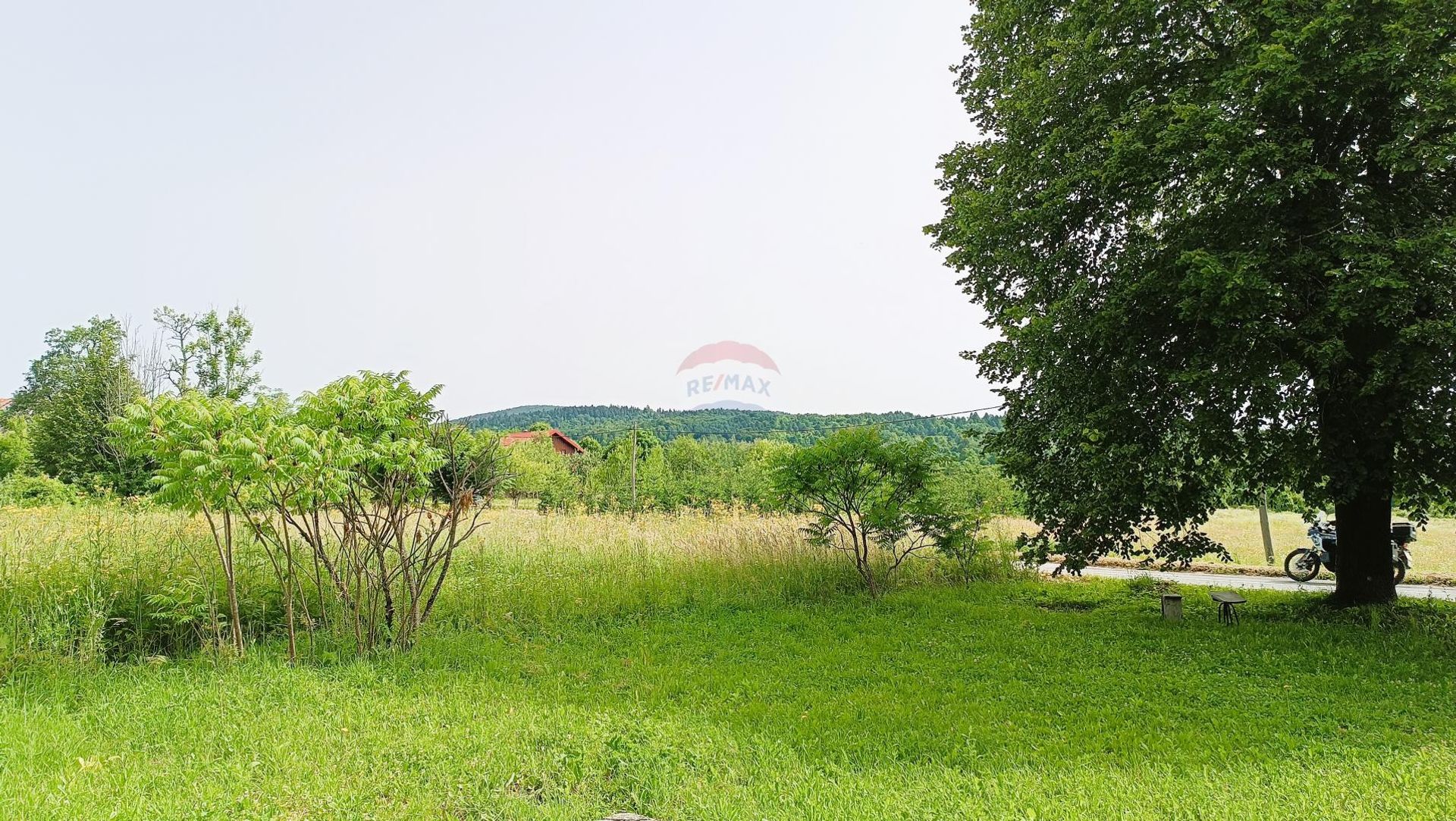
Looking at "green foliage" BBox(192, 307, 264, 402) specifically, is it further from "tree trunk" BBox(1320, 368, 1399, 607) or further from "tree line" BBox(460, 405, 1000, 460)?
"tree trunk" BBox(1320, 368, 1399, 607)

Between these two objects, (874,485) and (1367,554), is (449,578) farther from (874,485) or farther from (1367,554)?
(1367,554)

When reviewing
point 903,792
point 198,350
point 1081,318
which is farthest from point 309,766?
point 198,350

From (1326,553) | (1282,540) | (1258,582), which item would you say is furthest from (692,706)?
(1282,540)

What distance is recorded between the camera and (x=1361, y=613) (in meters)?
7.42

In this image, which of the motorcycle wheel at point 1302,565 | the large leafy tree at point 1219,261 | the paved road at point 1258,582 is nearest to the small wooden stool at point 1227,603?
the large leafy tree at point 1219,261

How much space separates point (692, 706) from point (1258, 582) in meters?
11.3

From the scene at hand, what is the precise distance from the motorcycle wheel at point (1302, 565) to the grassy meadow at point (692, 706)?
3977 mm

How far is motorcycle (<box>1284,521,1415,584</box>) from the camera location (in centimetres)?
966

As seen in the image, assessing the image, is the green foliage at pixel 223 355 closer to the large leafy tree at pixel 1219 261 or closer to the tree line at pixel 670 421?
the tree line at pixel 670 421

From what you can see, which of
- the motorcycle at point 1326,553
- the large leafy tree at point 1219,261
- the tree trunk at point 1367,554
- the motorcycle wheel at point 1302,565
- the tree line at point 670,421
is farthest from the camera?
the tree line at point 670,421

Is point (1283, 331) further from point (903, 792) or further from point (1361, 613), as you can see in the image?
point (903, 792)

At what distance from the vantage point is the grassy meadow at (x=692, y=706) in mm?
3361

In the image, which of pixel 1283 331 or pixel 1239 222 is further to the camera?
pixel 1239 222

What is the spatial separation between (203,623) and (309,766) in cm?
350
